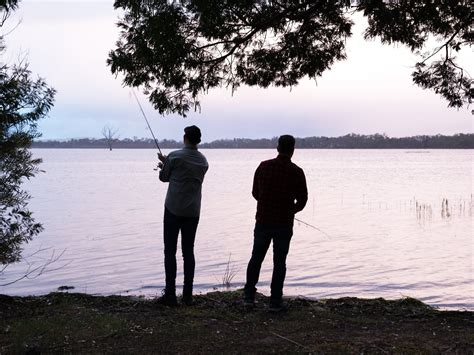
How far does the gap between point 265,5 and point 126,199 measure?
3089 cm

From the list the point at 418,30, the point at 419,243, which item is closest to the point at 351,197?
the point at 419,243

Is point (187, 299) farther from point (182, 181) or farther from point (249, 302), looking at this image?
point (182, 181)

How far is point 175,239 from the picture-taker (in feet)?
21.5

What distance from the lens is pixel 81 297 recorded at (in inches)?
292

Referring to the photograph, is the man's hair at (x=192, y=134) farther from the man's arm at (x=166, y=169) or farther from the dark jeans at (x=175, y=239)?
the dark jeans at (x=175, y=239)

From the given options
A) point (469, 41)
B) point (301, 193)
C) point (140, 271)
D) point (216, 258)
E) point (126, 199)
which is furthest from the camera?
point (126, 199)

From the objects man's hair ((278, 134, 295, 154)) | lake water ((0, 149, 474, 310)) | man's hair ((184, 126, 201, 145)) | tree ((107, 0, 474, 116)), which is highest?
tree ((107, 0, 474, 116))

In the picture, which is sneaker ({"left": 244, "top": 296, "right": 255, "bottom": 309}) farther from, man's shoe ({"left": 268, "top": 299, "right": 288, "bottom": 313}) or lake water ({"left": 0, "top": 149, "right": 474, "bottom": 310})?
lake water ({"left": 0, "top": 149, "right": 474, "bottom": 310})

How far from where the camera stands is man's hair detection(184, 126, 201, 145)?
6.60 metres

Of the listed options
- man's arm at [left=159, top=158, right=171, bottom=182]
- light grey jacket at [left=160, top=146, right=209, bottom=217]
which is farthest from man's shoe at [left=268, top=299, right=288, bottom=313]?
man's arm at [left=159, top=158, right=171, bottom=182]

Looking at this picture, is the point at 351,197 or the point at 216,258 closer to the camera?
the point at 216,258

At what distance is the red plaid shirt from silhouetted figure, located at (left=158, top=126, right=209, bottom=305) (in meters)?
0.80

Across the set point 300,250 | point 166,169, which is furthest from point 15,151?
point 300,250

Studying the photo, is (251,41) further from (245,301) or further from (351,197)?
(351,197)
